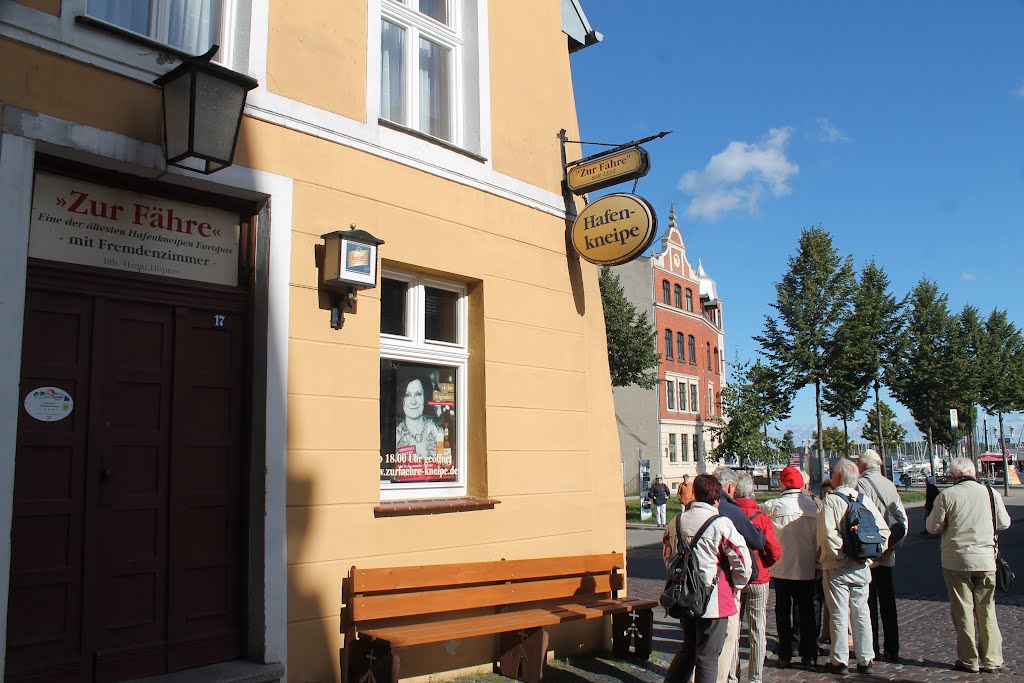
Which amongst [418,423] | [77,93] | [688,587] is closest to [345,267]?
[418,423]

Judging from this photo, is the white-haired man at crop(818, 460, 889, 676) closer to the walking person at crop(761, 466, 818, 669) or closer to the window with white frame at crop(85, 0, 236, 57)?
the walking person at crop(761, 466, 818, 669)

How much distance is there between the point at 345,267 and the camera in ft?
18.8

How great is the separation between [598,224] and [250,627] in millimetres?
4530

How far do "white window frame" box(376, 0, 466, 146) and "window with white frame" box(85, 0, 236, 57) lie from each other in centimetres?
127

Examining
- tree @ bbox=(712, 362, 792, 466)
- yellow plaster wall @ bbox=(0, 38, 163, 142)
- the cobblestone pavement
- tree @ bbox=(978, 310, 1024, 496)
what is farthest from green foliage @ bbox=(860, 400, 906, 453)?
yellow plaster wall @ bbox=(0, 38, 163, 142)

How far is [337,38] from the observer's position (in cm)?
625

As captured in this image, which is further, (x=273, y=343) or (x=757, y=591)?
(x=757, y=591)

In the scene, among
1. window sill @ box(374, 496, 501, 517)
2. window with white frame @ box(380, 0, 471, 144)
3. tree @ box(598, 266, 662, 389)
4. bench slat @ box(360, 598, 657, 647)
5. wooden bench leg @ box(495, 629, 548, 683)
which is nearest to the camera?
bench slat @ box(360, 598, 657, 647)

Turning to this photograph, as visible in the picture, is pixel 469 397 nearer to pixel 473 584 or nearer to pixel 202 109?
pixel 473 584

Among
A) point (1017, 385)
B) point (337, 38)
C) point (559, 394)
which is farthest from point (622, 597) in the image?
point (1017, 385)

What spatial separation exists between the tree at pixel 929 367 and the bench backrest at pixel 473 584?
1418 inches

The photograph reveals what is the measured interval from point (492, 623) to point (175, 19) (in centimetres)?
471

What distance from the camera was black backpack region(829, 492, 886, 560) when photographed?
666 cm

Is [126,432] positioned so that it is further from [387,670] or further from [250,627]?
[387,670]
